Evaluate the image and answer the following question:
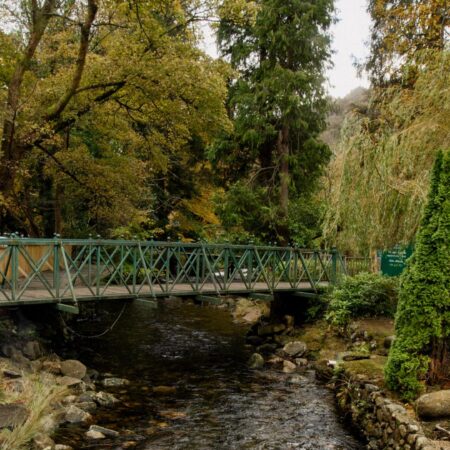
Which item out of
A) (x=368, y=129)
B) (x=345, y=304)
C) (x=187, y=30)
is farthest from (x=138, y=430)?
(x=187, y=30)

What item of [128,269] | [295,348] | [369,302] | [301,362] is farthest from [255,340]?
[128,269]

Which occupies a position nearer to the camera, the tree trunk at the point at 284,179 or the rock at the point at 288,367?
the rock at the point at 288,367

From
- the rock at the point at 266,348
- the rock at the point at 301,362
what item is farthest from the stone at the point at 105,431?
the rock at the point at 266,348

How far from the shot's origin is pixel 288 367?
11.6m

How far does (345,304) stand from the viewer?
12.5 meters

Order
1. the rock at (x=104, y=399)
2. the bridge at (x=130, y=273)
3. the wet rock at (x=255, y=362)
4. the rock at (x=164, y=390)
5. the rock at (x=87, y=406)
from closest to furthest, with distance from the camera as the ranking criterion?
1. the rock at (x=87, y=406)
2. the rock at (x=104, y=399)
3. the bridge at (x=130, y=273)
4. the rock at (x=164, y=390)
5. the wet rock at (x=255, y=362)

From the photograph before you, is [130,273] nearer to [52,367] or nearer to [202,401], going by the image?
[52,367]

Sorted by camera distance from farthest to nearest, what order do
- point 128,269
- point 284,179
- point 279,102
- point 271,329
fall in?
point 128,269 < point 284,179 < point 279,102 < point 271,329

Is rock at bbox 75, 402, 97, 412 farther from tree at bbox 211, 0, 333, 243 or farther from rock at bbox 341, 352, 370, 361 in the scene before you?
tree at bbox 211, 0, 333, 243

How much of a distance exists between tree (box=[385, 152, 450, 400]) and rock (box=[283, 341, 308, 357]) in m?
5.11

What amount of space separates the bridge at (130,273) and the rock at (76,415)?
6.31 ft

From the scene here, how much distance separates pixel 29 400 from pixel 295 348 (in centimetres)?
713

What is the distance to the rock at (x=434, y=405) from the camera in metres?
6.41

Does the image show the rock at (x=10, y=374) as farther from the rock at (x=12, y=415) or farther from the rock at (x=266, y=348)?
the rock at (x=266, y=348)
